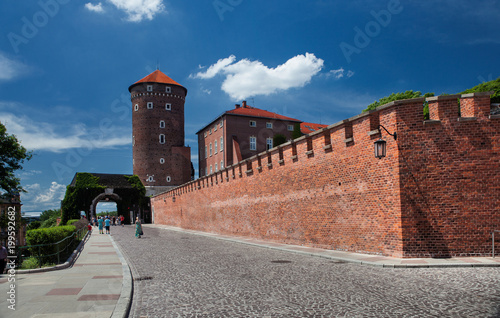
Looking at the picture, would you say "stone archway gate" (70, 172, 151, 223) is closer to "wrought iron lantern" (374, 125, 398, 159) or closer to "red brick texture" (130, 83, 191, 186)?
"red brick texture" (130, 83, 191, 186)

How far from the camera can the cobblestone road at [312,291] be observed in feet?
19.3

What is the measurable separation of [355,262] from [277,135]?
142 feet

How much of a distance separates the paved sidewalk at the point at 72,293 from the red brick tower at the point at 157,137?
181 feet

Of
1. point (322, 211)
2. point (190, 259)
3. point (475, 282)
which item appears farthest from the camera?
point (322, 211)

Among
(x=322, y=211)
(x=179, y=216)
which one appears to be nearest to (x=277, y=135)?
(x=179, y=216)

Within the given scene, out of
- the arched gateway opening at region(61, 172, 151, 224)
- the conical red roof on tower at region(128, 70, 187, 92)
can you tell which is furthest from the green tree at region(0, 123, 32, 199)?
the conical red roof on tower at region(128, 70, 187, 92)

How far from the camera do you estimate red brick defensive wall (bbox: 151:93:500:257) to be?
1136 cm

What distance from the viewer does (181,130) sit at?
68875 mm

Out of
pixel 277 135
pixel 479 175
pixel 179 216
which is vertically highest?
pixel 277 135

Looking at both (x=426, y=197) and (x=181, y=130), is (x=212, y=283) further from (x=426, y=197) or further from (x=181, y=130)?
(x=181, y=130)

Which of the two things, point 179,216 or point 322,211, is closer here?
point 322,211

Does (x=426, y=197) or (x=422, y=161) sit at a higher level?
(x=422, y=161)

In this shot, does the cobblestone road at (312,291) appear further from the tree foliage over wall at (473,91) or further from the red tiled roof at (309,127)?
the red tiled roof at (309,127)

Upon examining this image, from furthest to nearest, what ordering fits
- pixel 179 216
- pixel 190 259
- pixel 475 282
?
pixel 179 216, pixel 190 259, pixel 475 282
